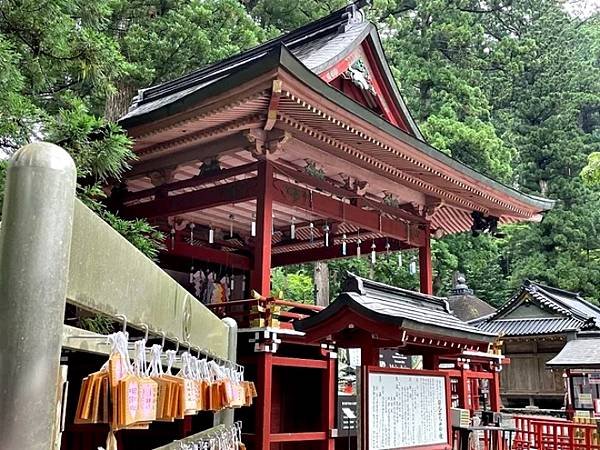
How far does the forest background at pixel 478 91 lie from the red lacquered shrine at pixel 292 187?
3055 millimetres

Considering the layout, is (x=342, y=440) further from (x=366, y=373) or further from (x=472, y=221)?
(x=472, y=221)

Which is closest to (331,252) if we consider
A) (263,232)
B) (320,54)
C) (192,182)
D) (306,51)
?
(306,51)

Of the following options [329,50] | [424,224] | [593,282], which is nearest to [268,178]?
[329,50]

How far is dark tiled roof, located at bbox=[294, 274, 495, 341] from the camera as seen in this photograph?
537 cm

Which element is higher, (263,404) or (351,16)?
(351,16)

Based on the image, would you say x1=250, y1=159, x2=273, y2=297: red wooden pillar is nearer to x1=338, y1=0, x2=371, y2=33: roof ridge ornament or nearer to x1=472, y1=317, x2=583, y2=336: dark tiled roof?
x1=338, y1=0, x2=371, y2=33: roof ridge ornament

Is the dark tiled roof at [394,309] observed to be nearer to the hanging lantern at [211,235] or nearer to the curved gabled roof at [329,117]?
the curved gabled roof at [329,117]

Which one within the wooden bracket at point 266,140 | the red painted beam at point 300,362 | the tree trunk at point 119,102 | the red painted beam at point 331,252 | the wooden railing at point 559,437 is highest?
the tree trunk at point 119,102

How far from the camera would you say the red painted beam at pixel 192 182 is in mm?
8039

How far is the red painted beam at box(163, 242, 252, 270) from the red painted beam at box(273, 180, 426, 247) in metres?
2.75

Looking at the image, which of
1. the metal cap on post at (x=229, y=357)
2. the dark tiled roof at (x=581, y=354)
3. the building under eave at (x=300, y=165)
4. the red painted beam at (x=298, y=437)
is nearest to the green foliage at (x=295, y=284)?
the building under eave at (x=300, y=165)

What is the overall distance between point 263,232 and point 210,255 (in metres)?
3.83

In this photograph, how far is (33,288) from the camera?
91 cm

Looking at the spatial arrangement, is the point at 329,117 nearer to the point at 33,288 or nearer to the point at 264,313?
the point at 264,313
